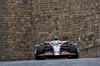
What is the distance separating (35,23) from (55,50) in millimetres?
13532

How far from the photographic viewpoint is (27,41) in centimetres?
2322

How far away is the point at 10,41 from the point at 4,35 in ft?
2.57

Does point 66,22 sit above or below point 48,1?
below

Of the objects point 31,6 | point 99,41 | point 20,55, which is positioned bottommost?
point 20,55

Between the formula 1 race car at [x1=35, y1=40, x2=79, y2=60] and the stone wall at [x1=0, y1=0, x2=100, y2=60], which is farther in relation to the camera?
the stone wall at [x1=0, y1=0, x2=100, y2=60]

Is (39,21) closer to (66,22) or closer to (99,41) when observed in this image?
(66,22)

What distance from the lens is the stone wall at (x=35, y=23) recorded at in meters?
20.6

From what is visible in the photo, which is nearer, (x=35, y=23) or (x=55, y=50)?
(x=55, y=50)

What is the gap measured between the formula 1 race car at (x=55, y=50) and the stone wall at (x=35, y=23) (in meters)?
10.0

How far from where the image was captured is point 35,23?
23141mm

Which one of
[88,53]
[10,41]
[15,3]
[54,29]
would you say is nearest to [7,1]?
[15,3]

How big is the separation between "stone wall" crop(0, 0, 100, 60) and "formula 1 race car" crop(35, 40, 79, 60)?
1003 centimetres

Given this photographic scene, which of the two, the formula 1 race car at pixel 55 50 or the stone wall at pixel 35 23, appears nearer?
the formula 1 race car at pixel 55 50

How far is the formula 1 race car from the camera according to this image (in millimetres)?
9648
